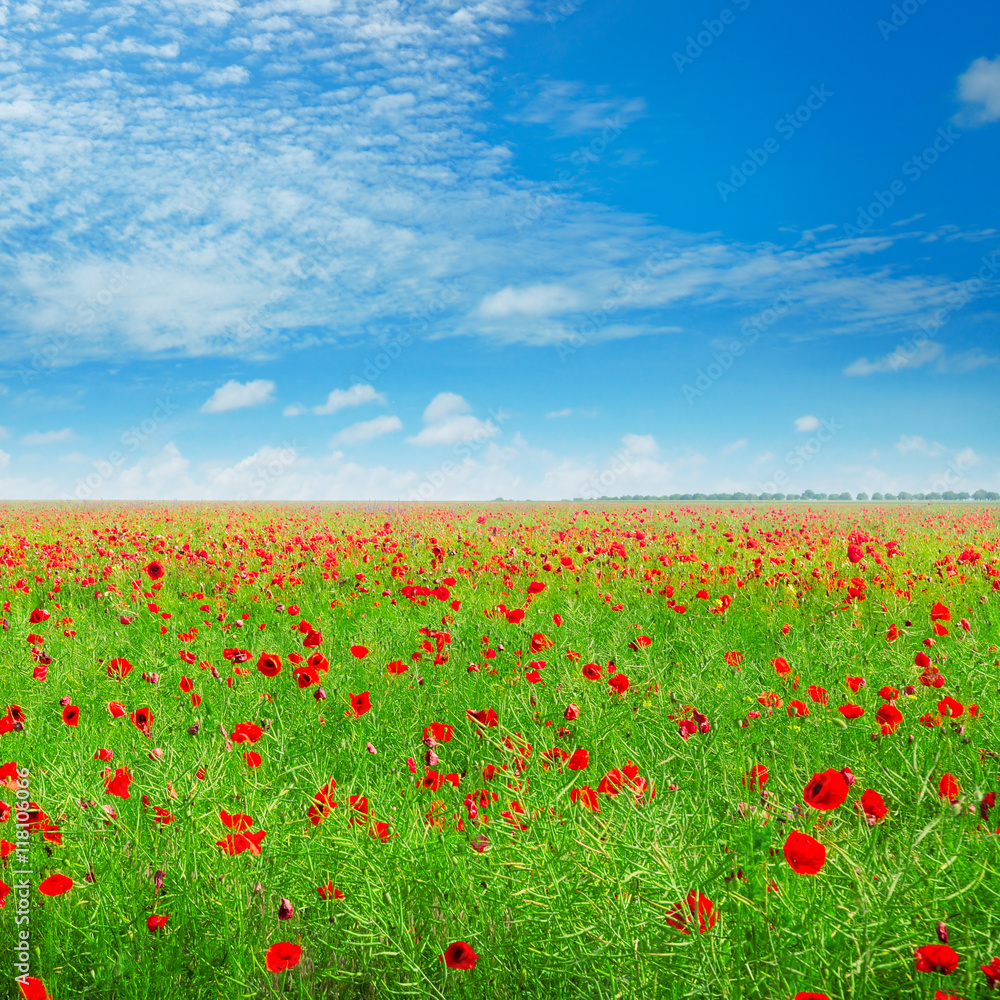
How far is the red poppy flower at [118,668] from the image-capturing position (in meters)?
3.54

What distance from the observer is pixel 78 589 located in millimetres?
7199

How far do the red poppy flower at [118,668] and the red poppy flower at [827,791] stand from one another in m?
3.49

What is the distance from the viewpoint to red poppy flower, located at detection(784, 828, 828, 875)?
1121 millimetres

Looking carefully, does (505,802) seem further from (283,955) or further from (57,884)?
(57,884)

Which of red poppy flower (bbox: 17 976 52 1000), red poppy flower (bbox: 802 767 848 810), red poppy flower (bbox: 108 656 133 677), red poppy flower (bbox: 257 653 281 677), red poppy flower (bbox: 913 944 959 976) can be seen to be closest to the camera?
red poppy flower (bbox: 913 944 959 976)

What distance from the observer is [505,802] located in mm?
2381

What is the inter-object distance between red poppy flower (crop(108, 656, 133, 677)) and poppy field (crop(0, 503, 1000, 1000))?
6 centimetres

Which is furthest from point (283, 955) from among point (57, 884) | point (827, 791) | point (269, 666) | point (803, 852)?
point (269, 666)

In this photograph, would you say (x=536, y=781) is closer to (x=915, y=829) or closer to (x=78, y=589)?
(x=915, y=829)

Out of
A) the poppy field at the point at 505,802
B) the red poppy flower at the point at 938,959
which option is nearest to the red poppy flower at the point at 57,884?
the poppy field at the point at 505,802

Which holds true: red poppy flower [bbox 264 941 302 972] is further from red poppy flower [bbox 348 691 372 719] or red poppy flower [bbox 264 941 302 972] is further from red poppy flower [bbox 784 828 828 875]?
red poppy flower [bbox 348 691 372 719]

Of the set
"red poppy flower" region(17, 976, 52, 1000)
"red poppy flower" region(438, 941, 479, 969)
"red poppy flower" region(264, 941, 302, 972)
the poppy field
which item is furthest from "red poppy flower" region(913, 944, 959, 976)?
"red poppy flower" region(17, 976, 52, 1000)

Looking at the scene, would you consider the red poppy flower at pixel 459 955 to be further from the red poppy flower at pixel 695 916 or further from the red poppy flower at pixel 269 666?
the red poppy flower at pixel 269 666

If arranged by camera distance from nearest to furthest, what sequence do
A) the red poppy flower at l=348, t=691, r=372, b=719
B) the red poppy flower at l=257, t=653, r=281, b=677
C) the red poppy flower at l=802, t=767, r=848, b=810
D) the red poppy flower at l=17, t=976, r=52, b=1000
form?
the red poppy flower at l=802, t=767, r=848, b=810
the red poppy flower at l=17, t=976, r=52, b=1000
the red poppy flower at l=348, t=691, r=372, b=719
the red poppy flower at l=257, t=653, r=281, b=677
